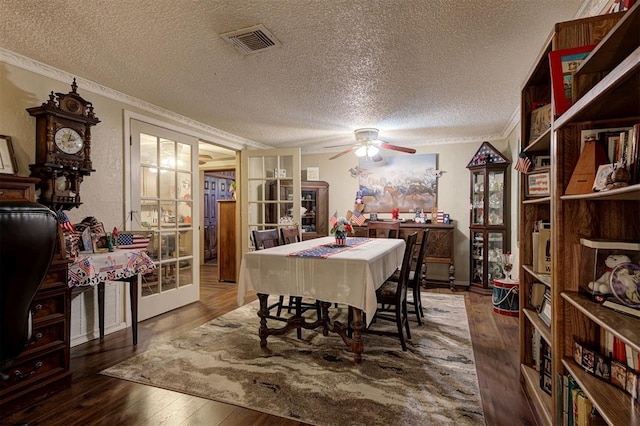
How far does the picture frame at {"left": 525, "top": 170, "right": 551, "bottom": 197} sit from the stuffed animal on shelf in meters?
0.64

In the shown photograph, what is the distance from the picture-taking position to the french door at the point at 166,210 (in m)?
3.44

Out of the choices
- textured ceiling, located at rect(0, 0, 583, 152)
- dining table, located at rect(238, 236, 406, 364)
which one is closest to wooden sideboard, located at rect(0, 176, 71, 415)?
textured ceiling, located at rect(0, 0, 583, 152)

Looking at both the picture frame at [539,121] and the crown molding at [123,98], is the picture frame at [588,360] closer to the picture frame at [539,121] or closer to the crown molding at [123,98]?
the picture frame at [539,121]

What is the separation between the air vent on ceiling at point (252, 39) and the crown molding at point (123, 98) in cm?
163

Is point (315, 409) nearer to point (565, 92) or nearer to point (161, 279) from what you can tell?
point (565, 92)

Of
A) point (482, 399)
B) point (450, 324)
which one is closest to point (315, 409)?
point (482, 399)

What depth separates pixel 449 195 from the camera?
17.0 ft

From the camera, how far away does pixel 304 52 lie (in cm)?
232

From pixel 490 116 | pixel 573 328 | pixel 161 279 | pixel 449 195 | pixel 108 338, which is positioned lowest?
pixel 108 338

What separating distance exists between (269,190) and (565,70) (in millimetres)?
4164

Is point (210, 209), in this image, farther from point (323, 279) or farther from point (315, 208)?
point (323, 279)

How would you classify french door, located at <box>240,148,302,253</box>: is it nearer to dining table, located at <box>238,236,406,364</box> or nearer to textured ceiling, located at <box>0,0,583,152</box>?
textured ceiling, located at <box>0,0,583,152</box>

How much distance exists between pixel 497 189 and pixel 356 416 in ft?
12.8

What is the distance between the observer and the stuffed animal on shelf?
1.25 metres
